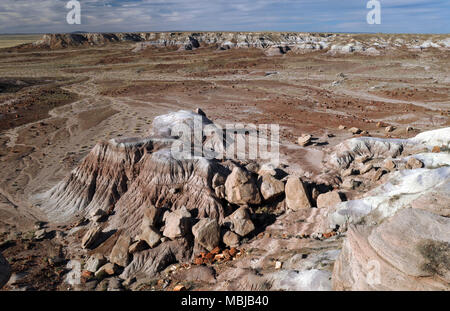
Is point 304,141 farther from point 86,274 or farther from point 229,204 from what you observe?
point 86,274

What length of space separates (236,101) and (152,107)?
30.1ft

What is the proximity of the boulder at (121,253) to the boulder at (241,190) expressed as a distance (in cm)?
391

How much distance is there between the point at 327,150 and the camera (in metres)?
16.4

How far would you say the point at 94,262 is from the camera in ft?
32.3

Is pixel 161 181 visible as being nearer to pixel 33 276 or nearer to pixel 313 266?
pixel 33 276

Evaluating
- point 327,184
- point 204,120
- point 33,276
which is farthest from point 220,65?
point 33,276

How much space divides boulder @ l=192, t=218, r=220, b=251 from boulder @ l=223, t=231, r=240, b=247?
0.27 meters

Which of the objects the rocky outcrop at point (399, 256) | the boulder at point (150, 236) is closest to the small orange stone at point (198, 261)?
the boulder at point (150, 236)

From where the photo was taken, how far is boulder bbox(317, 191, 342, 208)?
35.2ft

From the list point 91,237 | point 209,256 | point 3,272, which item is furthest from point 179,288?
point 91,237

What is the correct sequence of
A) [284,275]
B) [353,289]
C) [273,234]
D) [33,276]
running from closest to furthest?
1. [353,289]
2. [284,275]
3. [33,276]
4. [273,234]

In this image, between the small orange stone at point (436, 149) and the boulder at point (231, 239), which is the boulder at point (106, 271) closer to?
the boulder at point (231, 239)

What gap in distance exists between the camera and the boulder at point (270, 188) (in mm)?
11406

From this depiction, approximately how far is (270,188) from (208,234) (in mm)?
3033
